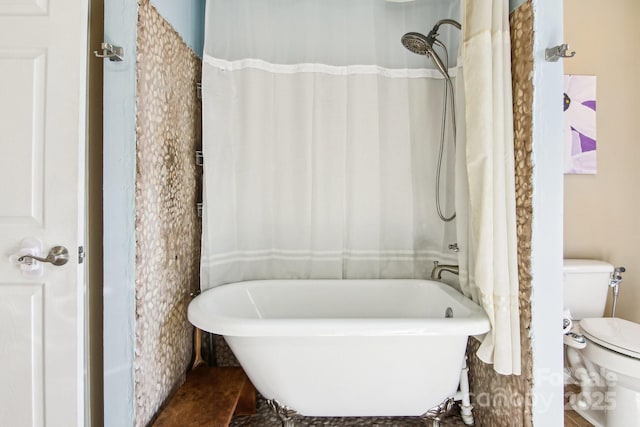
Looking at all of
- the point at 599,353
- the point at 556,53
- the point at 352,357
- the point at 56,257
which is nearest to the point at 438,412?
the point at 352,357

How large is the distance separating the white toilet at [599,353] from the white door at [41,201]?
2.11 m

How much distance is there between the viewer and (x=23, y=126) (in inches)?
39.8

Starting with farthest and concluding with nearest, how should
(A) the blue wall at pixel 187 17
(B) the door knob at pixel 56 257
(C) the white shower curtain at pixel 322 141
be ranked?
(C) the white shower curtain at pixel 322 141
(A) the blue wall at pixel 187 17
(B) the door knob at pixel 56 257

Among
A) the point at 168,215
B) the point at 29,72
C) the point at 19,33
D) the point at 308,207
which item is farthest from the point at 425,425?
the point at 19,33

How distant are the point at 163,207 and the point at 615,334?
2.13 meters

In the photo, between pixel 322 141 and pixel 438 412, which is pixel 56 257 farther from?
pixel 438 412

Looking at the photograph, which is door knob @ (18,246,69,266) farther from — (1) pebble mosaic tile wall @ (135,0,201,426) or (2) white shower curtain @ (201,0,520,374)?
(2) white shower curtain @ (201,0,520,374)

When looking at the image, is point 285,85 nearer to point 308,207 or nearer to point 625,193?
point 308,207

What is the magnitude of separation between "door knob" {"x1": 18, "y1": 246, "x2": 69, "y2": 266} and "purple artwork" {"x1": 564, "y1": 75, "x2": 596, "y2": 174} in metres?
2.50

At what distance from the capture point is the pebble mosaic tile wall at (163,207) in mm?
1151

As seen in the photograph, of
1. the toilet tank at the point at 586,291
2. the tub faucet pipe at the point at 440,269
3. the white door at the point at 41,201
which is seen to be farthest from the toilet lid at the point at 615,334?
the white door at the point at 41,201

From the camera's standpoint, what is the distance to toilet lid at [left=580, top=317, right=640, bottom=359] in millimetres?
1313

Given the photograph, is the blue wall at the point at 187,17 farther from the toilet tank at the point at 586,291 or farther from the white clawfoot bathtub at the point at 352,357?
the toilet tank at the point at 586,291

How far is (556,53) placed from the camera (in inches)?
40.9
